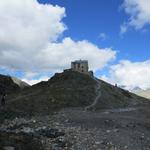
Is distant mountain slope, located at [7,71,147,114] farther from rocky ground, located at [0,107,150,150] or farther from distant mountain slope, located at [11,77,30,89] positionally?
distant mountain slope, located at [11,77,30,89]

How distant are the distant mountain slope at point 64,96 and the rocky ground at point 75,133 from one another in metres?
15.8

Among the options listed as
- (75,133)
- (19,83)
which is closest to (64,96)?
(75,133)

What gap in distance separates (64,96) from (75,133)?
45.9 metres

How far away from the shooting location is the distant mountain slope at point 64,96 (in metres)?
84.1

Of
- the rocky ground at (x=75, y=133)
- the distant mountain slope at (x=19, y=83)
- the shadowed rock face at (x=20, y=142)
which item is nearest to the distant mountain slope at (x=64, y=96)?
the rocky ground at (x=75, y=133)

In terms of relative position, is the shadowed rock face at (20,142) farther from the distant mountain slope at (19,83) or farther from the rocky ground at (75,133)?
the distant mountain slope at (19,83)

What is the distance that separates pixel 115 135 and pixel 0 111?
95.3 ft

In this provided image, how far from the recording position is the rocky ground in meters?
44.4

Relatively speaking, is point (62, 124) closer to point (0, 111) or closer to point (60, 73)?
point (0, 111)

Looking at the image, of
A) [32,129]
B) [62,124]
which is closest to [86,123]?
[62,124]

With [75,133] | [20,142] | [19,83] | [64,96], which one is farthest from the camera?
[19,83]

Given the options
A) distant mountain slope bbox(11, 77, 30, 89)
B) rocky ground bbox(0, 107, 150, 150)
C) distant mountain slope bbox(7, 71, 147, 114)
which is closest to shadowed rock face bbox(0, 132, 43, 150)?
rocky ground bbox(0, 107, 150, 150)

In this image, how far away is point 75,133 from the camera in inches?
2012

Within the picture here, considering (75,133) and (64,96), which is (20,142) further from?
(64,96)
